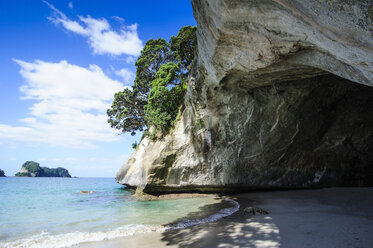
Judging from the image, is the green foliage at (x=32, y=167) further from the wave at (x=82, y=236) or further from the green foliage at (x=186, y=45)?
the wave at (x=82, y=236)

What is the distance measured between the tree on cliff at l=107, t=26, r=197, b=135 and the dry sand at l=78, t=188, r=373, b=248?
9.11 meters

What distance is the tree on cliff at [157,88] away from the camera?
602 inches

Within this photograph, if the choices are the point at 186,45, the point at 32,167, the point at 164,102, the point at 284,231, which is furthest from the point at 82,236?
the point at 32,167

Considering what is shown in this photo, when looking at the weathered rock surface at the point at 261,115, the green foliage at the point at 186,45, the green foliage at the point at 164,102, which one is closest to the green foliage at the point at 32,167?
the weathered rock surface at the point at 261,115

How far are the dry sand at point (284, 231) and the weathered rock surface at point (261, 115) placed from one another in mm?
3321

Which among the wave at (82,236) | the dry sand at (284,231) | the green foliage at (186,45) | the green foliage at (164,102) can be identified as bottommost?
the wave at (82,236)

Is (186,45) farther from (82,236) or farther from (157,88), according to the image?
(82,236)

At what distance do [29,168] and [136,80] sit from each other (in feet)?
396

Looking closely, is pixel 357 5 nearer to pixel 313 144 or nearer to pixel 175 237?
pixel 175 237

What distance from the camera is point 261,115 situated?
10.7 metres

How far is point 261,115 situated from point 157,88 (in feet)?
26.1

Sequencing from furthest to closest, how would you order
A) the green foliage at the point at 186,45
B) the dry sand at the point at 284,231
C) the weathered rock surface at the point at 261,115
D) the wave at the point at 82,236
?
the green foliage at the point at 186,45, the wave at the point at 82,236, the weathered rock surface at the point at 261,115, the dry sand at the point at 284,231

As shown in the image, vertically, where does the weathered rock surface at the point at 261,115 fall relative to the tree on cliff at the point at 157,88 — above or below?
below

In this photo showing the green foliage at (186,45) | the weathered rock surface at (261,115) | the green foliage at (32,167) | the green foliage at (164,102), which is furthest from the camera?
the green foliage at (32,167)
